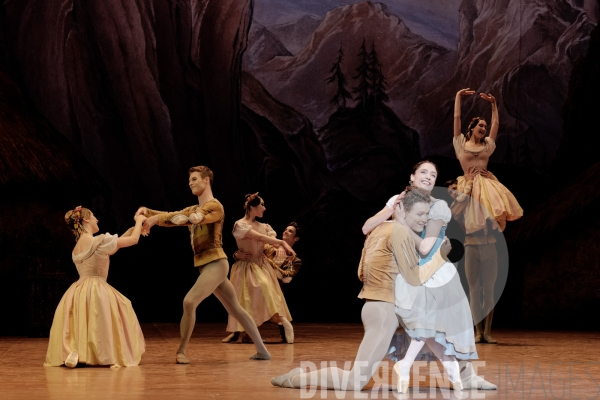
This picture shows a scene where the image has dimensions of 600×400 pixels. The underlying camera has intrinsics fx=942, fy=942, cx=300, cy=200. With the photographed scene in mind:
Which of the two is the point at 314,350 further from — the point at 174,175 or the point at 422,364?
the point at 174,175

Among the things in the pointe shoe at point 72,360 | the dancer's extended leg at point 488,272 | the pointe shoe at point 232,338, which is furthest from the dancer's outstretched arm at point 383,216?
the pointe shoe at point 232,338

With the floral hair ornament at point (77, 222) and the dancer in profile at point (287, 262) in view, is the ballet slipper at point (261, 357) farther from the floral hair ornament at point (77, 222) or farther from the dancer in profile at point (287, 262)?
the dancer in profile at point (287, 262)

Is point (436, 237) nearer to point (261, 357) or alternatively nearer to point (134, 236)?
point (261, 357)

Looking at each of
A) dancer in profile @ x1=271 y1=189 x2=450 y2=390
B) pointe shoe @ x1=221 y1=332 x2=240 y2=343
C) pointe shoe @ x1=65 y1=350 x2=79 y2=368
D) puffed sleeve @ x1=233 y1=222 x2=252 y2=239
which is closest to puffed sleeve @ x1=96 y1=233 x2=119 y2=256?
pointe shoe @ x1=65 y1=350 x2=79 y2=368

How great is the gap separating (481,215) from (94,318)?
3.88m

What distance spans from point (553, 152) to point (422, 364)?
24.7 feet

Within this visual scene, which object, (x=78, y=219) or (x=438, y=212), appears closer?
Result: (x=438, y=212)

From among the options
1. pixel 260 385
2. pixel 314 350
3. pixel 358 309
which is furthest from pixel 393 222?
pixel 358 309

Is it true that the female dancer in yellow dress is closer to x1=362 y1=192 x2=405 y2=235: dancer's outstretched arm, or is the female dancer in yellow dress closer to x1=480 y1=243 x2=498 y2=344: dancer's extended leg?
x1=480 y1=243 x2=498 y2=344: dancer's extended leg

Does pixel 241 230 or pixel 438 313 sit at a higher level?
pixel 241 230

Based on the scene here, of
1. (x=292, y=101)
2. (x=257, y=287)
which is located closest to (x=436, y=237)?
(x=257, y=287)

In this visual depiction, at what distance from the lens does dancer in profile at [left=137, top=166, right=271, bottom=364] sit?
24.4 ft

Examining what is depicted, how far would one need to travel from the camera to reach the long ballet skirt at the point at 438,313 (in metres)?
5.44

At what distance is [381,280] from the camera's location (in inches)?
216
